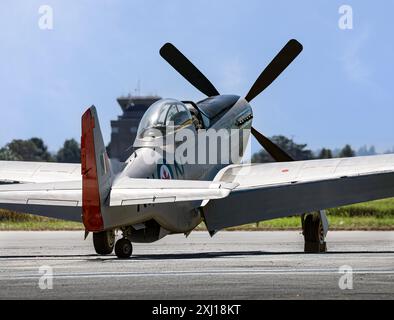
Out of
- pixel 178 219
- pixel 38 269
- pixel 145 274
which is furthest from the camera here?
pixel 178 219

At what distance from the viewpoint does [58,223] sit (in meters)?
51.1

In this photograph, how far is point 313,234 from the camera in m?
25.5

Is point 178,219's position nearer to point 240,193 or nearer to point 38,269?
point 240,193

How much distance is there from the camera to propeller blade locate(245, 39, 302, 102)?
31.3m

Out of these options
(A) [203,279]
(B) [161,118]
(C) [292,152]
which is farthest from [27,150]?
(A) [203,279]

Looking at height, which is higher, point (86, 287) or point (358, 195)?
point (358, 195)

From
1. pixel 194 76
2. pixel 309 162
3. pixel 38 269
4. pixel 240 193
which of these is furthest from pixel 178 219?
pixel 194 76

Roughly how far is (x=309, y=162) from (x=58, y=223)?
28.5 m

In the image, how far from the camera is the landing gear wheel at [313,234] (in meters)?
25.4

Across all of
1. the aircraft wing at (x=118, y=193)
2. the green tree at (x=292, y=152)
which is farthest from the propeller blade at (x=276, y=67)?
the green tree at (x=292, y=152)

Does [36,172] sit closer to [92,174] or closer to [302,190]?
[302,190]

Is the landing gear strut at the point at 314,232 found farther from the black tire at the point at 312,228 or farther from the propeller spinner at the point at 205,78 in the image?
the propeller spinner at the point at 205,78

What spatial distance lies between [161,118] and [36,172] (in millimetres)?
4365

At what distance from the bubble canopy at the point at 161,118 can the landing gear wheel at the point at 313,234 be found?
4.04 meters
